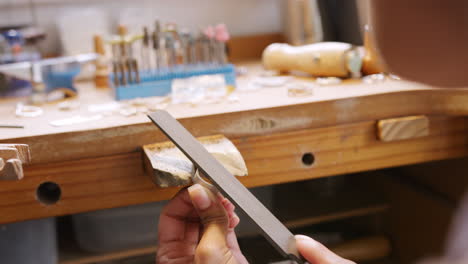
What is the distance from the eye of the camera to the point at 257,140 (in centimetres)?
86

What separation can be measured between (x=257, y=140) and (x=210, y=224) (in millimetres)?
238

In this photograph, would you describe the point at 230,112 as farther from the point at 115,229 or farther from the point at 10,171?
the point at 115,229

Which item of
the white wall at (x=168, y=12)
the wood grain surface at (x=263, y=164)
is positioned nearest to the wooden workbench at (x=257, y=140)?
the wood grain surface at (x=263, y=164)

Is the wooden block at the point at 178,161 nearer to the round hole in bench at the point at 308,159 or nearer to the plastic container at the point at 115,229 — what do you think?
the round hole in bench at the point at 308,159

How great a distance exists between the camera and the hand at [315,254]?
56 centimetres

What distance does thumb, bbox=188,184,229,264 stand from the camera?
1.98 ft

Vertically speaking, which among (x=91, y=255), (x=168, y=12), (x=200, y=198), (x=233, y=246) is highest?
(x=168, y=12)

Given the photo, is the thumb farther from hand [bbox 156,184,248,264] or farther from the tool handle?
the tool handle

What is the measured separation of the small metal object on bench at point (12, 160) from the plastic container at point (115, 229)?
1.71ft

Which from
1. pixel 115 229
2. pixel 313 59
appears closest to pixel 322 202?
pixel 313 59

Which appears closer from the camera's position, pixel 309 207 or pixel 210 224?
pixel 210 224

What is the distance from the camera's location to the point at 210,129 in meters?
0.83

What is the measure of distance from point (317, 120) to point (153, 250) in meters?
0.51

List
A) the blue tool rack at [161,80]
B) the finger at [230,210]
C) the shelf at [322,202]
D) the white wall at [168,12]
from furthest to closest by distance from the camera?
the white wall at [168,12]
the shelf at [322,202]
the blue tool rack at [161,80]
the finger at [230,210]
